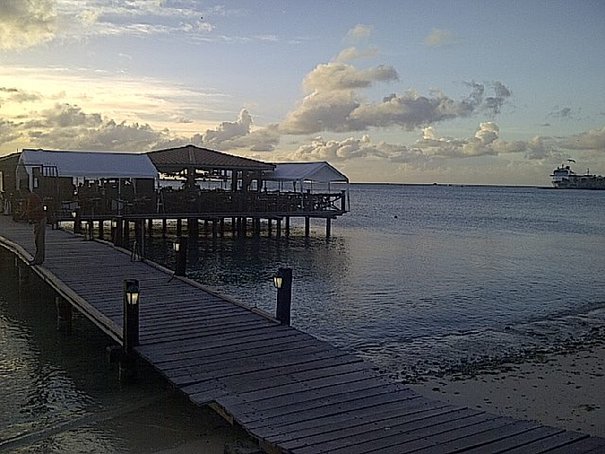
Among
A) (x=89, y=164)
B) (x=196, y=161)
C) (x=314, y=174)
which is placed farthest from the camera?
(x=314, y=174)

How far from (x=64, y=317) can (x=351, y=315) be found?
6.55 metres

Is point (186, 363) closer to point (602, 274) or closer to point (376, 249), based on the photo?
point (602, 274)

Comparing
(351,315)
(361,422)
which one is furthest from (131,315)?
(351,315)

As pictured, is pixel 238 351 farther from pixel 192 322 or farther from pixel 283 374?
pixel 192 322

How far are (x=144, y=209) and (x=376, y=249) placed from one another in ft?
37.3

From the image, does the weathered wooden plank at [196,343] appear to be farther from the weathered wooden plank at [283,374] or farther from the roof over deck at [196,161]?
the roof over deck at [196,161]

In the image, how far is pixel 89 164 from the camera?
24781mm

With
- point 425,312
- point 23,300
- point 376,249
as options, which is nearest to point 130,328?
point 23,300

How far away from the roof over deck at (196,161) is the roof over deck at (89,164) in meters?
4.31

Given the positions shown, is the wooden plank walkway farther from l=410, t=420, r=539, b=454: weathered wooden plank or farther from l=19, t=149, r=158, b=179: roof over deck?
l=19, t=149, r=158, b=179: roof over deck

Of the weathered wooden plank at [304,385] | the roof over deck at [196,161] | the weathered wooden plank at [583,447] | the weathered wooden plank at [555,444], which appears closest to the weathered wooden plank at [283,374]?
the weathered wooden plank at [304,385]

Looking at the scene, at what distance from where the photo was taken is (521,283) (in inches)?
846

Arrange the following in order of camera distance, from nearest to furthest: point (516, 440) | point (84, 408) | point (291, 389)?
point (516, 440)
point (291, 389)
point (84, 408)

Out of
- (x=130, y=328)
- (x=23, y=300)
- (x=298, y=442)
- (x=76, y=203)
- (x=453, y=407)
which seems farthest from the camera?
(x=76, y=203)
